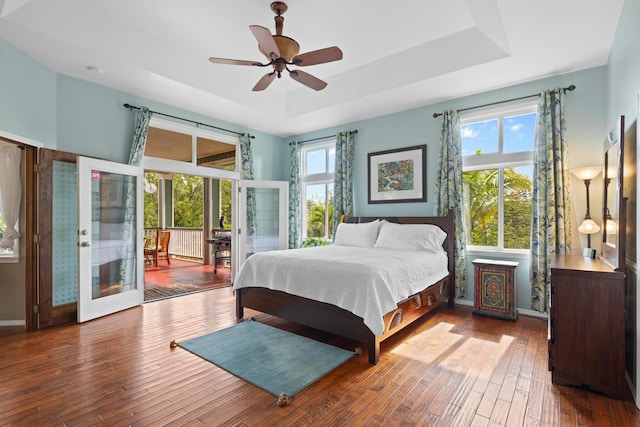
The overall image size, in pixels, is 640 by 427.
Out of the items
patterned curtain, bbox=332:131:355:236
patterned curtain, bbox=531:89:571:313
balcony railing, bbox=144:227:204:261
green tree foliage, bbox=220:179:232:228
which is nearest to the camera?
patterned curtain, bbox=531:89:571:313

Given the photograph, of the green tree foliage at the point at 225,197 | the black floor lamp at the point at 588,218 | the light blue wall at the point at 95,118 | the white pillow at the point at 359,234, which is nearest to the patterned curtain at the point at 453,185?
the white pillow at the point at 359,234

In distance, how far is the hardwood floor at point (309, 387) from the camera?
1.91 m

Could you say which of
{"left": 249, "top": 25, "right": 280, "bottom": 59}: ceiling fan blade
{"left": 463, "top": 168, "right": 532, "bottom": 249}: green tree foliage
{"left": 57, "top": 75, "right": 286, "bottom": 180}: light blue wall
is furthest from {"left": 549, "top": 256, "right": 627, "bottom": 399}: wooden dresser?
{"left": 57, "top": 75, "right": 286, "bottom": 180}: light blue wall

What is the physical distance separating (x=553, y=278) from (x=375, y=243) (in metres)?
2.41

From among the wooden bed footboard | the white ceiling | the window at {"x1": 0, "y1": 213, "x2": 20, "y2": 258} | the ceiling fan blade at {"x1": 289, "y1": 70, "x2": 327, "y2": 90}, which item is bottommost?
the wooden bed footboard

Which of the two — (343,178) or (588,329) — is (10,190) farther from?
(588,329)

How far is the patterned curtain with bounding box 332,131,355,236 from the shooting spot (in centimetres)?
546

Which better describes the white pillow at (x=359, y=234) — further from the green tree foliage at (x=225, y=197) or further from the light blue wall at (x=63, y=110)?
the green tree foliage at (x=225, y=197)

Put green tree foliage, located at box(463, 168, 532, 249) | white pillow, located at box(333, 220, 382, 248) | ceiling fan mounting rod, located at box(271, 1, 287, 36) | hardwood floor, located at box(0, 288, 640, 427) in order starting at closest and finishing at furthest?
hardwood floor, located at box(0, 288, 640, 427) < ceiling fan mounting rod, located at box(271, 1, 287, 36) < green tree foliage, located at box(463, 168, 532, 249) < white pillow, located at box(333, 220, 382, 248)

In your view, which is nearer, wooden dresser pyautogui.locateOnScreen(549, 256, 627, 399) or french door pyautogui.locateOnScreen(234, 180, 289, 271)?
wooden dresser pyautogui.locateOnScreen(549, 256, 627, 399)

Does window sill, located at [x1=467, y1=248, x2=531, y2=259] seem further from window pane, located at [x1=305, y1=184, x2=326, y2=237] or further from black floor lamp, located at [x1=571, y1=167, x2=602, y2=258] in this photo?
window pane, located at [x1=305, y1=184, x2=326, y2=237]

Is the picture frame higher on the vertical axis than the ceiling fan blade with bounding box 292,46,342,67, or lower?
lower

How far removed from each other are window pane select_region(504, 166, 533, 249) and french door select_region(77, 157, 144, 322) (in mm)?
4944

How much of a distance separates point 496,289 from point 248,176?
13.9 feet
